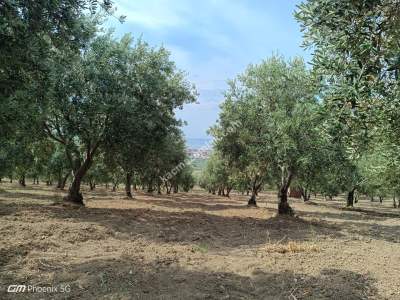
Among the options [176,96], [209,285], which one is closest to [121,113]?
[176,96]

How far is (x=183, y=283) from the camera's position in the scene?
34.7ft

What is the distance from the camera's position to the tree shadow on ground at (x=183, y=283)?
31.8 feet

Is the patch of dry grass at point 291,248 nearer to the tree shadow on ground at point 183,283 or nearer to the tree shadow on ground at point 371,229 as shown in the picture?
the tree shadow on ground at point 183,283

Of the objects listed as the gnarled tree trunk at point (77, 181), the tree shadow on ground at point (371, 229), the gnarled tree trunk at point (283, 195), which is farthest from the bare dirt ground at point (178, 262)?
the gnarled tree trunk at point (283, 195)

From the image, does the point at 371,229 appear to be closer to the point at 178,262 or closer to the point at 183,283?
the point at 178,262

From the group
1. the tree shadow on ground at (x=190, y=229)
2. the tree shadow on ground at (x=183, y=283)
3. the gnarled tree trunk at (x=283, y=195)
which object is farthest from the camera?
the gnarled tree trunk at (x=283, y=195)

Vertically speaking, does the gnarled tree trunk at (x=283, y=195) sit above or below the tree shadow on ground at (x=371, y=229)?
above

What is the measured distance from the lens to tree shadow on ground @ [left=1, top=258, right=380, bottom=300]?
968 cm

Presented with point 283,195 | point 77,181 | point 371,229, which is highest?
point 77,181

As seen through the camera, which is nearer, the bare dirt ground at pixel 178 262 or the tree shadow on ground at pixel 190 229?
the bare dirt ground at pixel 178 262

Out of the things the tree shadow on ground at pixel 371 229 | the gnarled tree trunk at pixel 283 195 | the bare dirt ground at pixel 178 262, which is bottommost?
the tree shadow on ground at pixel 371 229

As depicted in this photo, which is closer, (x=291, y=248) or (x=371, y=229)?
(x=291, y=248)

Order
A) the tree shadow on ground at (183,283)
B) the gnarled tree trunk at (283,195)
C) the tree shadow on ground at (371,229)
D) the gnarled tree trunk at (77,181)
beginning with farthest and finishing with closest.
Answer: the gnarled tree trunk at (283,195) → the gnarled tree trunk at (77,181) → the tree shadow on ground at (371,229) → the tree shadow on ground at (183,283)

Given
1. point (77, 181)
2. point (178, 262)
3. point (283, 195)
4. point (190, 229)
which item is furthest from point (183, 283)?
point (283, 195)
